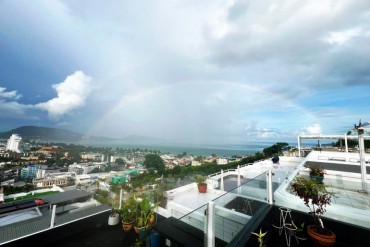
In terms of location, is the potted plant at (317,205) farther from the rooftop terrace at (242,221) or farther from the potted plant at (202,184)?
the potted plant at (202,184)

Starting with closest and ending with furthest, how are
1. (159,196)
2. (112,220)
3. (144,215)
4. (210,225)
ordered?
(210,225)
(144,215)
(112,220)
(159,196)

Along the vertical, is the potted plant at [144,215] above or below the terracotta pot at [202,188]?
above

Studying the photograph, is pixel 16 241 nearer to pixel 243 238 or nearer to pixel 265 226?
pixel 243 238

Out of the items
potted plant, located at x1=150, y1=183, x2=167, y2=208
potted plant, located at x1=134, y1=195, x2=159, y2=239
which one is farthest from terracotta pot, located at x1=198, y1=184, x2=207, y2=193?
potted plant, located at x1=134, y1=195, x2=159, y2=239

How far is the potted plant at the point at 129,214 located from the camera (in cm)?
409

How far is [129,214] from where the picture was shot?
13.6ft

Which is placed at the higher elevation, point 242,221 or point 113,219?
point 242,221

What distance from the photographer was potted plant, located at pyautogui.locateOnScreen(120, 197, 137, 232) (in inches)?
161

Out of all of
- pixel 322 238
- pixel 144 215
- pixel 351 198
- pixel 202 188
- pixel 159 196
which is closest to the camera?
pixel 322 238

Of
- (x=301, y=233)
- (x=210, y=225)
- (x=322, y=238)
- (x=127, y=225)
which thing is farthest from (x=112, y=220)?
(x=322, y=238)

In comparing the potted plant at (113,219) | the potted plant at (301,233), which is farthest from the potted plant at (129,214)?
the potted plant at (301,233)

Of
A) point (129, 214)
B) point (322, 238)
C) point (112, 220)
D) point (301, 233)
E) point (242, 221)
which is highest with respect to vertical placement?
point (242, 221)

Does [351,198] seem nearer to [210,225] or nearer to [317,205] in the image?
[317,205]

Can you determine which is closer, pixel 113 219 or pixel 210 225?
pixel 210 225
